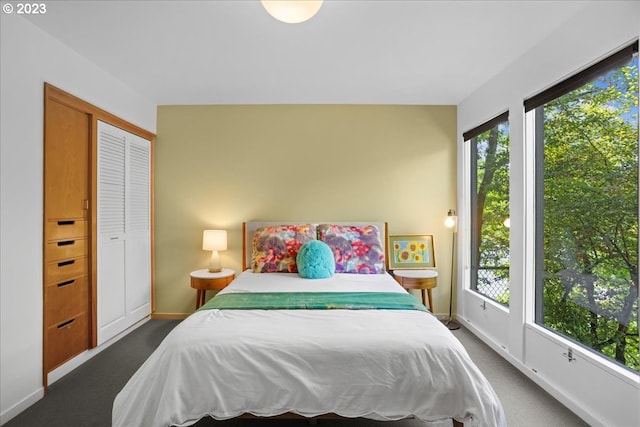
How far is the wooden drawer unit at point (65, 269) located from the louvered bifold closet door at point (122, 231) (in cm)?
18

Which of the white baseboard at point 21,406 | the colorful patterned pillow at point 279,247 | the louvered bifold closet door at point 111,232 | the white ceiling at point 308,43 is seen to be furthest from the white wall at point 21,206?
the colorful patterned pillow at point 279,247

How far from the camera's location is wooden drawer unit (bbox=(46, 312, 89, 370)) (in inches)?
95.1

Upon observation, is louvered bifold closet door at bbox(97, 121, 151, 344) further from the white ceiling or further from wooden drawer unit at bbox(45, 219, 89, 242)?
the white ceiling

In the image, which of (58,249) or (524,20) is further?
(58,249)

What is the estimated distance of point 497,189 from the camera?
10.4 feet

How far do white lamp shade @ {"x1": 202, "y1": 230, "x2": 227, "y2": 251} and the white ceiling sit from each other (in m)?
1.52

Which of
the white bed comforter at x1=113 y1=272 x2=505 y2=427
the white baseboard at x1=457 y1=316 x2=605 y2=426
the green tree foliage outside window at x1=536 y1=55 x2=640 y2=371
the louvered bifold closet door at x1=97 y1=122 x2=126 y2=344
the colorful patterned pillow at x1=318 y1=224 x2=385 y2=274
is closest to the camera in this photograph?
the white bed comforter at x1=113 y1=272 x2=505 y2=427

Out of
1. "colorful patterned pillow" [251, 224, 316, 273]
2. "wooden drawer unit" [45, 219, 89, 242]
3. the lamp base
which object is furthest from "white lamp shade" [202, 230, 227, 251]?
the lamp base

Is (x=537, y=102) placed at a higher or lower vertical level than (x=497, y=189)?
higher

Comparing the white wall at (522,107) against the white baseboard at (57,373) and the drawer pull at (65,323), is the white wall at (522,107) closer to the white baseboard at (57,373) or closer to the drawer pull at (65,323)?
the white baseboard at (57,373)

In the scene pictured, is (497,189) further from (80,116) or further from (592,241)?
(80,116)

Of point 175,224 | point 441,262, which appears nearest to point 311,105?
point 175,224

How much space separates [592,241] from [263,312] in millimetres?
2155

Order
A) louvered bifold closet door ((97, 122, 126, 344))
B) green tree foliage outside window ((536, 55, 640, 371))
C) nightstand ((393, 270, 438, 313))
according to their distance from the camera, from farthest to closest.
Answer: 1. nightstand ((393, 270, 438, 313))
2. louvered bifold closet door ((97, 122, 126, 344))
3. green tree foliage outside window ((536, 55, 640, 371))
